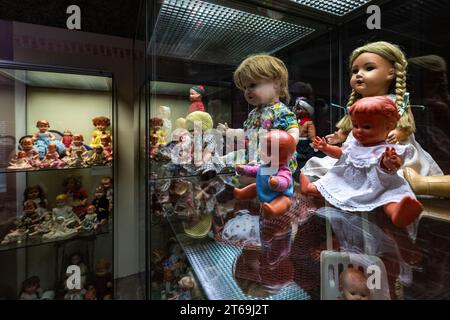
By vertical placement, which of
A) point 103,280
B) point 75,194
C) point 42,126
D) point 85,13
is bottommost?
point 103,280

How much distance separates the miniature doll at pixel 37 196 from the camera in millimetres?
1197

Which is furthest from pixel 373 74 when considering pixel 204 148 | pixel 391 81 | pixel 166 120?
pixel 166 120

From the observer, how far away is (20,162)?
1.08 meters

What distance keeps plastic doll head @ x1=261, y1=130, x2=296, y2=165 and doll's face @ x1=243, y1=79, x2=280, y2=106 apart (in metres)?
0.25

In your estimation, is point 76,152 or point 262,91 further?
point 76,152

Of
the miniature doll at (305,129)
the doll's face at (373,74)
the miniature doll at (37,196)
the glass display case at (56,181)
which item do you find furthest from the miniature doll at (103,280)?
the doll's face at (373,74)

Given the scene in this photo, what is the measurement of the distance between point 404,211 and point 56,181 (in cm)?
142

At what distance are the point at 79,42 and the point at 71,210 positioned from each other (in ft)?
2.81

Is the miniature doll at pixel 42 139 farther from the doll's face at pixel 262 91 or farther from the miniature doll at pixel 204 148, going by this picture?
the doll's face at pixel 262 91

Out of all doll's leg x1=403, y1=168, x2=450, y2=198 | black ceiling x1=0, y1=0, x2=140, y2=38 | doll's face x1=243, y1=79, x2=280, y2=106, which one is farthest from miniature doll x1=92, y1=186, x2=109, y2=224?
doll's leg x1=403, y1=168, x2=450, y2=198

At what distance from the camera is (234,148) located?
988 mm

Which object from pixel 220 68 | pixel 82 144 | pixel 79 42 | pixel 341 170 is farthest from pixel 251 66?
pixel 79 42

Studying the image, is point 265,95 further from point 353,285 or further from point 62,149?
point 62,149
